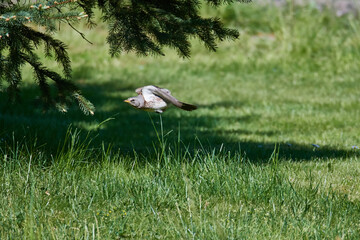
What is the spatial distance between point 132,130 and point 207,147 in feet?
4.70

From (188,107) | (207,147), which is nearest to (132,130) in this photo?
(207,147)

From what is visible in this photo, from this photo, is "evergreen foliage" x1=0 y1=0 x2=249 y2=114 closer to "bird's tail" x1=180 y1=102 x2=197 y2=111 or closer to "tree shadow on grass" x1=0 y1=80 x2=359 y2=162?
"bird's tail" x1=180 y1=102 x2=197 y2=111

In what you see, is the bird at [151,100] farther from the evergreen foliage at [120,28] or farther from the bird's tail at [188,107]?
the evergreen foliage at [120,28]

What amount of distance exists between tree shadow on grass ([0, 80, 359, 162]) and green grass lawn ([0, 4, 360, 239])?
0.03 meters

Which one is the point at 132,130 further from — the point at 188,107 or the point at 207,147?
the point at 188,107

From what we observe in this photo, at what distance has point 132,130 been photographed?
617 cm

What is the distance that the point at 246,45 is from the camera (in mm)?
12242

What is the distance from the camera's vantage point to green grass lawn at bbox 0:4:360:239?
110 inches

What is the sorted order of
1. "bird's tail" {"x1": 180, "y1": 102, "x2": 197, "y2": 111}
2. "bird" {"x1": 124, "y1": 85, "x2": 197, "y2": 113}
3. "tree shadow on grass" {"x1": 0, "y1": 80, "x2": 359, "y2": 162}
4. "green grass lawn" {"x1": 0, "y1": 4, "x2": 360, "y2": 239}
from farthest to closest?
"tree shadow on grass" {"x1": 0, "y1": 80, "x2": 359, "y2": 162}
"bird" {"x1": 124, "y1": 85, "x2": 197, "y2": 113}
"bird's tail" {"x1": 180, "y1": 102, "x2": 197, "y2": 111}
"green grass lawn" {"x1": 0, "y1": 4, "x2": 360, "y2": 239}

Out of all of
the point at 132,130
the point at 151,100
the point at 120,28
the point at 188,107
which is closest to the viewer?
the point at 188,107

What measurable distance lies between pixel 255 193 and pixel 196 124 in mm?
3495

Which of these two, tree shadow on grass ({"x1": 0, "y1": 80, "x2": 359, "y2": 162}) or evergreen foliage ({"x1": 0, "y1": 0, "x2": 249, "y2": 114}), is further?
tree shadow on grass ({"x1": 0, "y1": 80, "x2": 359, "y2": 162})

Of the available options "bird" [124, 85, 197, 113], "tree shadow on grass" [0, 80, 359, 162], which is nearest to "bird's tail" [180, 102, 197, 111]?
"bird" [124, 85, 197, 113]

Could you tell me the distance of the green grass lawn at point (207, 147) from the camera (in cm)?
279
